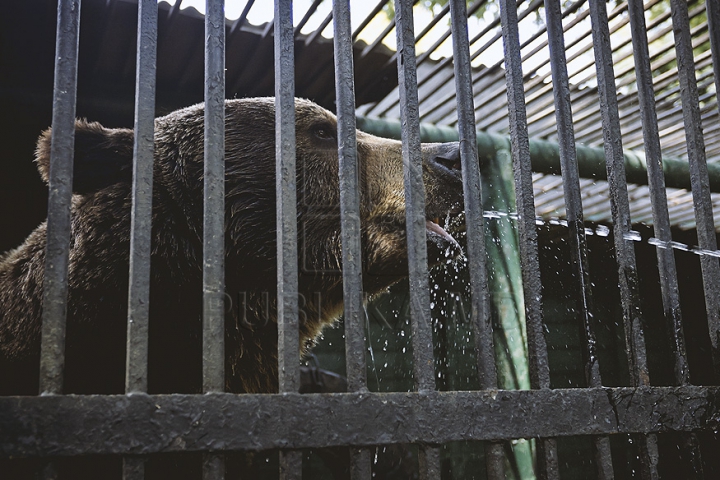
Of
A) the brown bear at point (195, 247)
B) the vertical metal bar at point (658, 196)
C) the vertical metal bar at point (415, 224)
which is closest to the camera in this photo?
the vertical metal bar at point (415, 224)

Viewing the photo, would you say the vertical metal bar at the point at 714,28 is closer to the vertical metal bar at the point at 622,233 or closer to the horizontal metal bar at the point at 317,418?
the vertical metal bar at the point at 622,233

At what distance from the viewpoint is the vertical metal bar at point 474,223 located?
6.00 feet

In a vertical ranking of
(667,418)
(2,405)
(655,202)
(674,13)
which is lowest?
(667,418)

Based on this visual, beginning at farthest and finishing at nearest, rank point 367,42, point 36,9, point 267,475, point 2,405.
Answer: point 267,475 → point 367,42 → point 36,9 → point 2,405

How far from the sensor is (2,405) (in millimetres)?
1326

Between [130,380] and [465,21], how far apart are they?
61.5 inches

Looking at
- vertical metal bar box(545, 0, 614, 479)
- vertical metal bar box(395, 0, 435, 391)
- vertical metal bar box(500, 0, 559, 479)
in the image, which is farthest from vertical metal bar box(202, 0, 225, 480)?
vertical metal bar box(545, 0, 614, 479)

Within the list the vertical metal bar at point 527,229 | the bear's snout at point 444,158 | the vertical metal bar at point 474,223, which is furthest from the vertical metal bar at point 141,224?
the bear's snout at point 444,158

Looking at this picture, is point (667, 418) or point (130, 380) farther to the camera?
point (667, 418)

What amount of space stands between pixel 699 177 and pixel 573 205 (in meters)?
0.67

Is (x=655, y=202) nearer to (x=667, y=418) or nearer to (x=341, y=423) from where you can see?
(x=667, y=418)

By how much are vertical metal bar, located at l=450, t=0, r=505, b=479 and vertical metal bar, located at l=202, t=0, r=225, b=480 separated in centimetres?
74

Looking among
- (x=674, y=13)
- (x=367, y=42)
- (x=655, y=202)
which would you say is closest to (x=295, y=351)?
(x=655, y=202)

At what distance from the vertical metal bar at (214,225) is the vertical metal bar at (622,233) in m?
1.36
